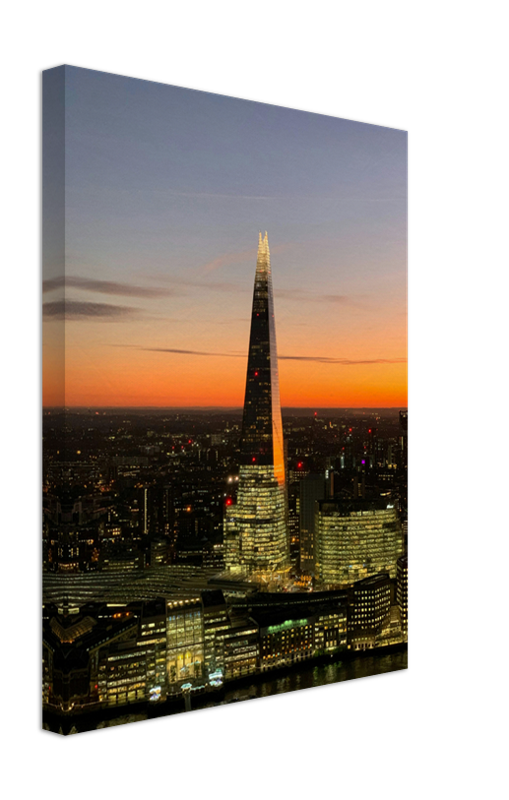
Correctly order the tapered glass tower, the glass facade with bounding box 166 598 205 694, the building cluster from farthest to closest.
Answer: the tapered glass tower → the glass facade with bounding box 166 598 205 694 → the building cluster

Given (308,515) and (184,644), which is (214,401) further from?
(184,644)

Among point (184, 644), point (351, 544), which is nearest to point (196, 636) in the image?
point (184, 644)

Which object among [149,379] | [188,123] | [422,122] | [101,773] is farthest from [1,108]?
[101,773]

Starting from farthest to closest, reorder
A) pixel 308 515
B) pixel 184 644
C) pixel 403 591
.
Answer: pixel 308 515, pixel 403 591, pixel 184 644

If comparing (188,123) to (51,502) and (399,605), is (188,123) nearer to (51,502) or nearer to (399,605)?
(51,502)

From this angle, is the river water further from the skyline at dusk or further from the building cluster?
the skyline at dusk

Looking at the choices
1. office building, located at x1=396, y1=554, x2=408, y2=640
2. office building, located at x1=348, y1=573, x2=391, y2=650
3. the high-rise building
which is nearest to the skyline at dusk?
the high-rise building

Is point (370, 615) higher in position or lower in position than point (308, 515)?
lower
